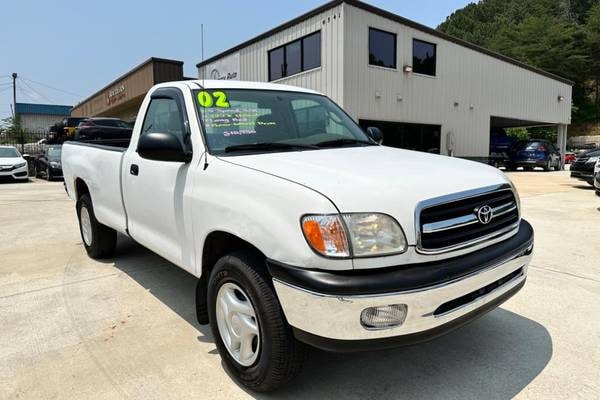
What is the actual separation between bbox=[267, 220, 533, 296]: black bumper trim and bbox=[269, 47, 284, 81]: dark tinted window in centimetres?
1621

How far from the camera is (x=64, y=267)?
5047 millimetres

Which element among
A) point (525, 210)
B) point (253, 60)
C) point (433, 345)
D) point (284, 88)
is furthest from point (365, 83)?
point (433, 345)

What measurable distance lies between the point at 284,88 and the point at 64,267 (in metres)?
3.30

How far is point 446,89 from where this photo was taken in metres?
19.1

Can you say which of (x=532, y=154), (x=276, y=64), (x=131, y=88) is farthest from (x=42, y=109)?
(x=532, y=154)

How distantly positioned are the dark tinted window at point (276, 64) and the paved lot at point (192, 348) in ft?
45.2

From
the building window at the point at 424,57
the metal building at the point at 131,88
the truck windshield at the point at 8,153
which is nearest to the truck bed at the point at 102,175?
the building window at the point at 424,57

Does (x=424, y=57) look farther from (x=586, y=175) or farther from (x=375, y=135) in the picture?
(x=375, y=135)

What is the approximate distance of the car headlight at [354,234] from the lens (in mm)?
2072

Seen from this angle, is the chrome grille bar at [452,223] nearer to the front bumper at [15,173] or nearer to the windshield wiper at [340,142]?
the windshield wiper at [340,142]

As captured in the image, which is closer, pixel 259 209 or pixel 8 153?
pixel 259 209

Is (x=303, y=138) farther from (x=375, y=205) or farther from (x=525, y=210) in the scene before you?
(x=525, y=210)

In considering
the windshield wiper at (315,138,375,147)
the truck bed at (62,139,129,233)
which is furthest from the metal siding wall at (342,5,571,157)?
the windshield wiper at (315,138,375,147)

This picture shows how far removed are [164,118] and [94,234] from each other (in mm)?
2208
